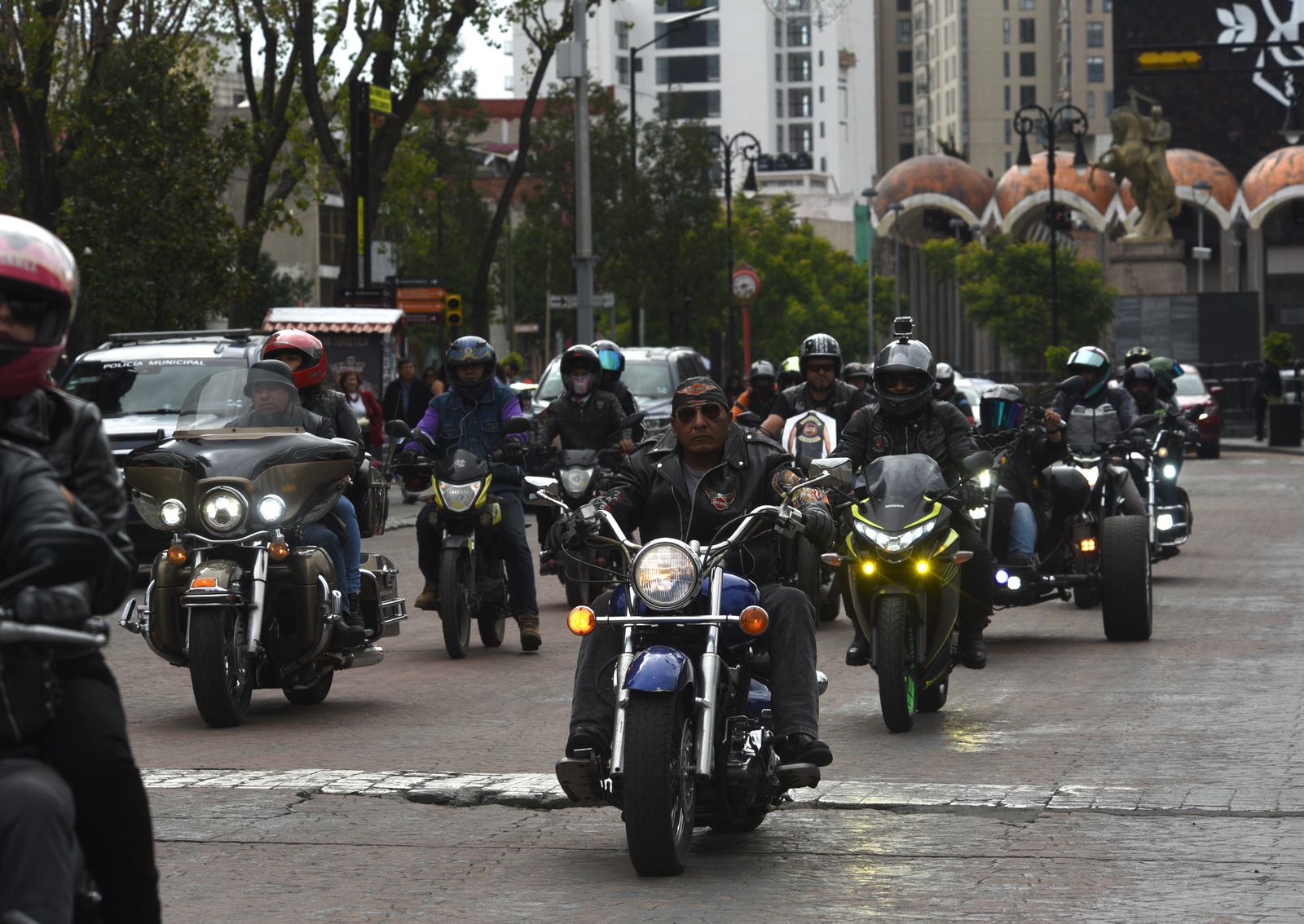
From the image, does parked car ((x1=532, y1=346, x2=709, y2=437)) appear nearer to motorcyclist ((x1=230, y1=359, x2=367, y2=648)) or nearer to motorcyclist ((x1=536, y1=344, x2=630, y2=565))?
motorcyclist ((x1=536, y1=344, x2=630, y2=565))

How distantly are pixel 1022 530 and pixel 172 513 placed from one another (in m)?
5.09

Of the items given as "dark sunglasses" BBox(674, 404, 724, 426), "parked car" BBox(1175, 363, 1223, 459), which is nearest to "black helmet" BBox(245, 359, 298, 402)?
"dark sunglasses" BBox(674, 404, 724, 426)

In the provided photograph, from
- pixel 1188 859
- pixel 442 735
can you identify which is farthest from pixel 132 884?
pixel 442 735

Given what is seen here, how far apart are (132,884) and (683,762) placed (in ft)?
9.58

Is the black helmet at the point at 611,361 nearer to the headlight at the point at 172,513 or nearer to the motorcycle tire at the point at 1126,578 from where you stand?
the motorcycle tire at the point at 1126,578

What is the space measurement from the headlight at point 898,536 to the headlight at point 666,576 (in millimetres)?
2957

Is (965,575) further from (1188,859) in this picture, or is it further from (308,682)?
(1188,859)

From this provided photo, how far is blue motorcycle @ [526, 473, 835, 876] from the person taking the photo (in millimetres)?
6590

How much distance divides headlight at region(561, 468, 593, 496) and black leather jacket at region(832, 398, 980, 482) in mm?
4566

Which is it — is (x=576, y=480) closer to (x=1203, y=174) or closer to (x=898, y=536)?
(x=898, y=536)

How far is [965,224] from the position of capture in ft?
385

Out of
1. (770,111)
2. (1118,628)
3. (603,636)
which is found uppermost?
(770,111)

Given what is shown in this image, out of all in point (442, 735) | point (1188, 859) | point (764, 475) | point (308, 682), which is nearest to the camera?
point (1188, 859)

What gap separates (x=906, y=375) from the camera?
10.8 meters
